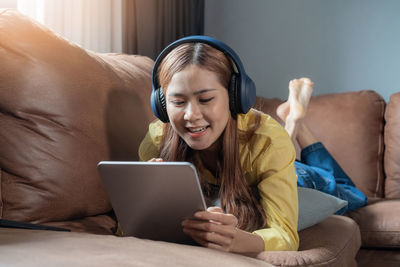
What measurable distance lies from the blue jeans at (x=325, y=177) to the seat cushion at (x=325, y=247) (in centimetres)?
32

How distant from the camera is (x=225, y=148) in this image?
117 centimetres

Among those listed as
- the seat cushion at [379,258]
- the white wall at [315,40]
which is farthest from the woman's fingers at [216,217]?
the white wall at [315,40]

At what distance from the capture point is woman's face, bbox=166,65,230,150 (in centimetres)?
107

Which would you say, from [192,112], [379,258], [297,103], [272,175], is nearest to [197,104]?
[192,112]

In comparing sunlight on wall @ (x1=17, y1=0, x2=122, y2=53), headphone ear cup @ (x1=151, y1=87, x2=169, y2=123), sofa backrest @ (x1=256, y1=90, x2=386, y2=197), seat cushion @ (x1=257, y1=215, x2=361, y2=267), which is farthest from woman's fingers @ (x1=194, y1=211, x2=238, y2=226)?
sofa backrest @ (x1=256, y1=90, x2=386, y2=197)

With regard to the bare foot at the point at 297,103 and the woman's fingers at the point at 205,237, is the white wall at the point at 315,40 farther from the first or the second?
the woman's fingers at the point at 205,237

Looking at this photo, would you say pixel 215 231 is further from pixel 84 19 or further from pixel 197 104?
pixel 84 19

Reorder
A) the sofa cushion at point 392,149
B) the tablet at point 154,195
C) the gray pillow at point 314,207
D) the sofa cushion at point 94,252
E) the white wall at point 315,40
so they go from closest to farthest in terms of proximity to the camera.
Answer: the sofa cushion at point 94,252, the tablet at point 154,195, the gray pillow at point 314,207, the sofa cushion at point 392,149, the white wall at point 315,40

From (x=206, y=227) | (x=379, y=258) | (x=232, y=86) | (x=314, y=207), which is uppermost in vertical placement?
(x=232, y=86)

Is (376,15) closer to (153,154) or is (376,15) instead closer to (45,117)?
(153,154)

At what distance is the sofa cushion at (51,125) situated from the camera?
3.42 feet

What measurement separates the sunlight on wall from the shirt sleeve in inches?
43.4

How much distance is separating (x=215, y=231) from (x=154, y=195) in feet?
0.47

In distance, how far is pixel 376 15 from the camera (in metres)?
2.62
